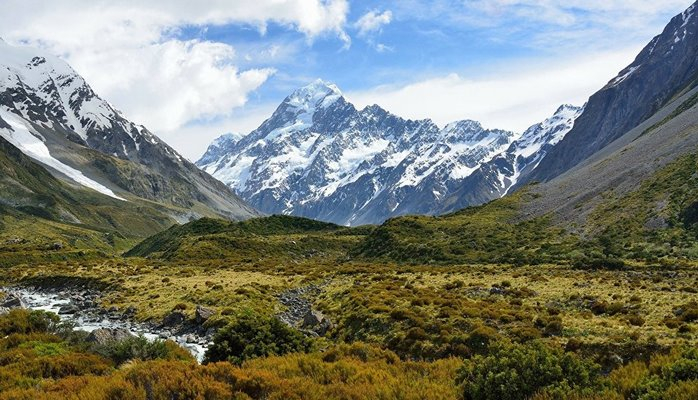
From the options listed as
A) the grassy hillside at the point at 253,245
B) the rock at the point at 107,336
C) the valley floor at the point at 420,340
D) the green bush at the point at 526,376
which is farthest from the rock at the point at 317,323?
the grassy hillside at the point at 253,245

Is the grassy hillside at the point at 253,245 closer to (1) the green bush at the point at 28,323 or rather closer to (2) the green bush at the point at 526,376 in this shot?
(1) the green bush at the point at 28,323

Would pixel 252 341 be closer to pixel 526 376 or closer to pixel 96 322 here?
pixel 526 376

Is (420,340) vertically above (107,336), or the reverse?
(107,336)

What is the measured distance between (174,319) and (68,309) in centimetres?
1432

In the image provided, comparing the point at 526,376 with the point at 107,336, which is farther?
the point at 107,336

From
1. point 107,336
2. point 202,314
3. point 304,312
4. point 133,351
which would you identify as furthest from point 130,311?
point 133,351

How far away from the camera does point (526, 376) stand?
47.2 feet

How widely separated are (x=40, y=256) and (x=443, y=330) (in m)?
107

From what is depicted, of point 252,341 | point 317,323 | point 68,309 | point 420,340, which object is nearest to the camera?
point 252,341

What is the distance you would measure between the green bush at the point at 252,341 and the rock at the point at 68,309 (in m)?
27.4

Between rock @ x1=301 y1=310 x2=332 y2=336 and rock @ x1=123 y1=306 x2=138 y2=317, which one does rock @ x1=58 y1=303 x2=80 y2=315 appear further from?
rock @ x1=301 y1=310 x2=332 y2=336

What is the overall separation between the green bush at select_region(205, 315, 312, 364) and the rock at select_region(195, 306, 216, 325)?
42.9 ft

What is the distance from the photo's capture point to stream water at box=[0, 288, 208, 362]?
99.8 ft

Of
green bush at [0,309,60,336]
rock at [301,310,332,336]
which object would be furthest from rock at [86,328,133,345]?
rock at [301,310,332,336]
